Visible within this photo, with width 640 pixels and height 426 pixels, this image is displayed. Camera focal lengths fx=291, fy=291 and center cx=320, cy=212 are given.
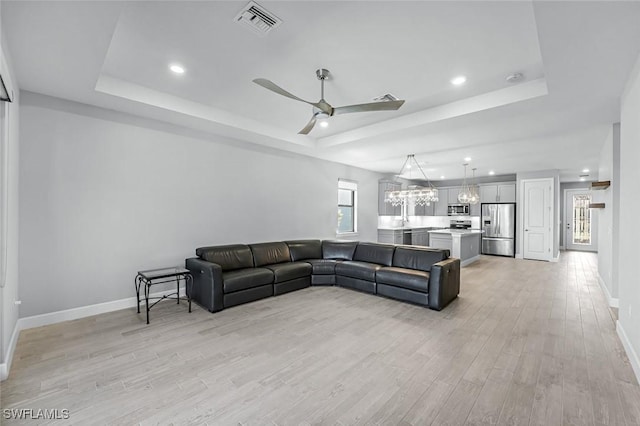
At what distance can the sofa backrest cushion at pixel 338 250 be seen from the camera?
19.5ft

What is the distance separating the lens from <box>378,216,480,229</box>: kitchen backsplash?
9343 millimetres

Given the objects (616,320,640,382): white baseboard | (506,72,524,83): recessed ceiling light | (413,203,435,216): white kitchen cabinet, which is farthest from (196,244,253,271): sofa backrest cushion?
(413,203,435,216): white kitchen cabinet

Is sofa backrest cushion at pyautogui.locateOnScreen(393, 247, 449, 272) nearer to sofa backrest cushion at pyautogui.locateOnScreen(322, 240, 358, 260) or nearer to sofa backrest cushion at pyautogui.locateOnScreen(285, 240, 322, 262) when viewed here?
sofa backrest cushion at pyautogui.locateOnScreen(322, 240, 358, 260)

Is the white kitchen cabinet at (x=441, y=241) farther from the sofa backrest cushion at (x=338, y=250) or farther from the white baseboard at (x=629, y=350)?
the white baseboard at (x=629, y=350)

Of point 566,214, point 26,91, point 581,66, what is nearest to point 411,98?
point 581,66

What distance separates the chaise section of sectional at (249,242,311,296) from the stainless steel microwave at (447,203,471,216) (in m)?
7.13

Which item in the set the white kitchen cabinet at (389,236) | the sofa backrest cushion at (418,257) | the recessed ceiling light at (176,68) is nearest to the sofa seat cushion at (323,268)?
the sofa backrest cushion at (418,257)

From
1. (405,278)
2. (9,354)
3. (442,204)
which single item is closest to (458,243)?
(405,278)

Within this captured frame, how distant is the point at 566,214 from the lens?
436 inches

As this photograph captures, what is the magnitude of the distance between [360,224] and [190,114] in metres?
5.41

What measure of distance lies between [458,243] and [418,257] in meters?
2.92

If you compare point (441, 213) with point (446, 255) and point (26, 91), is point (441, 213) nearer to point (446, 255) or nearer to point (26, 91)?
point (446, 255)

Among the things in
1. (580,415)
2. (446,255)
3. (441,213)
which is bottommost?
(580,415)

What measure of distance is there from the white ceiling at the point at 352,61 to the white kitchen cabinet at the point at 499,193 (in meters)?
4.54
